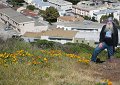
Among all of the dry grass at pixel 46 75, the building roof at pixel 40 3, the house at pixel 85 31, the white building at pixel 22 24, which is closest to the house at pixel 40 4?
the building roof at pixel 40 3

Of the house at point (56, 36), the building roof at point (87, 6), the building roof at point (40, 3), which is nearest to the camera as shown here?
the house at point (56, 36)

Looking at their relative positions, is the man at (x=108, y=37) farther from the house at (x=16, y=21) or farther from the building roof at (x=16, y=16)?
the building roof at (x=16, y=16)

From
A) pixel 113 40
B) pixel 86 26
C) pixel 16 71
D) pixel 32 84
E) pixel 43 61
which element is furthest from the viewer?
pixel 86 26

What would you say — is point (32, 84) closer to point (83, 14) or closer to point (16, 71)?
point (16, 71)

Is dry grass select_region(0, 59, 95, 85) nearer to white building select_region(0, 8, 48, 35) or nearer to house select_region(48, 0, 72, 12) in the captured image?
white building select_region(0, 8, 48, 35)

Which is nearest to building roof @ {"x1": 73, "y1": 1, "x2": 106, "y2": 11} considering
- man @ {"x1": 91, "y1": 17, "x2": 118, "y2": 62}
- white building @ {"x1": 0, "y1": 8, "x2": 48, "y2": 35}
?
white building @ {"x1": 0, "y1": 8, "x2": 48, "y2": 35}

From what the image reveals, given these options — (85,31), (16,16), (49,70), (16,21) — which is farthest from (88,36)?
(49,70)

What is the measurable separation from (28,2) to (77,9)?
826cm

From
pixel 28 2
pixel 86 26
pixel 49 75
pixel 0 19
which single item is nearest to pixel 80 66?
pixel 49 75

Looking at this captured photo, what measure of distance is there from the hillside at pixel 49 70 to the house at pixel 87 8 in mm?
40819

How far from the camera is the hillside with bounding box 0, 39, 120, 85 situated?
5.11 meters

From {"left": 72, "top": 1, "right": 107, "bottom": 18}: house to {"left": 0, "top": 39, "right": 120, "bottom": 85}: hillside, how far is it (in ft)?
134

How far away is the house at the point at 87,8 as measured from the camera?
1878 inches

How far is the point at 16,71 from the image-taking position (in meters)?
5.37
